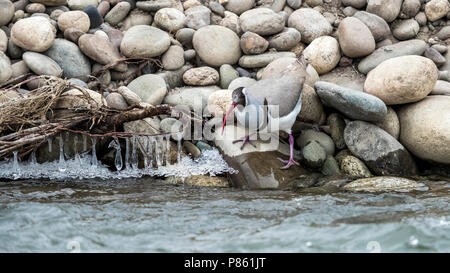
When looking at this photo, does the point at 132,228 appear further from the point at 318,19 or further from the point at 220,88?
the point at 318,19

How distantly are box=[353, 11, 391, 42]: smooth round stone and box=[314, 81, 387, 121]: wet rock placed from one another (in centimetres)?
166

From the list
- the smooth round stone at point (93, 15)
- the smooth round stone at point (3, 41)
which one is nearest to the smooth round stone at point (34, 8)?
the smooth round stone at point (93, 15)

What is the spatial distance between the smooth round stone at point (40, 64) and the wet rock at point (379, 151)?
12.0ft

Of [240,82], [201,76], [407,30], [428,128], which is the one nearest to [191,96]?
[201,76]

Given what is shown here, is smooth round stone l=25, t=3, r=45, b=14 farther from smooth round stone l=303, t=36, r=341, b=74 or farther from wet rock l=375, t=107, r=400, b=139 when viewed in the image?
wet rock l=375, t=107, r=400, b=139

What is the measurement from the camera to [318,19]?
6.68 metres

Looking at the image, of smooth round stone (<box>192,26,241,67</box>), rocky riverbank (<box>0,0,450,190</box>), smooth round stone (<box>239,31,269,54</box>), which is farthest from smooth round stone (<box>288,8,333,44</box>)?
smooth round stone (<box>192,26,241,67</box>)

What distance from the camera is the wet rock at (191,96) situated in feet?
19.3

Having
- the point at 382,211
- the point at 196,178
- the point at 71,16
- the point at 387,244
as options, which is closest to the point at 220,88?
the point at 196,178

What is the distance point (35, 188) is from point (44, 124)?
28.1 inches

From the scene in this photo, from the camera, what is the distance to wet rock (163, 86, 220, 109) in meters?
5.89

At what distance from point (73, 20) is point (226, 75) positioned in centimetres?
223

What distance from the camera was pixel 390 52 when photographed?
610 cm

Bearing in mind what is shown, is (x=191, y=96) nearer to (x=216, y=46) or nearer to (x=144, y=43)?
(x=216, y=46)
